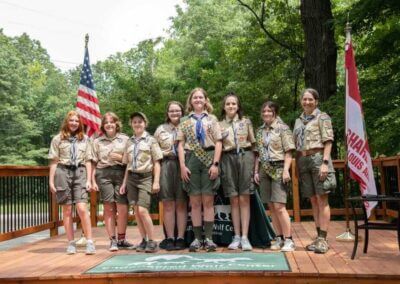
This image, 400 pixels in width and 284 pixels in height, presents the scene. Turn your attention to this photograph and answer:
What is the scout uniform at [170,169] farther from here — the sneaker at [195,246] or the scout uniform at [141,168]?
the sneaker at [195,246]

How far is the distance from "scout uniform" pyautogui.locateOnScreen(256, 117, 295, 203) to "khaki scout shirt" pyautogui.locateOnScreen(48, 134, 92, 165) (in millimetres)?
1837

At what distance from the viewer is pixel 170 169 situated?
18.1 feet

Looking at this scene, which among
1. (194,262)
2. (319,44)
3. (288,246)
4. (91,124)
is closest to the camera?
(194,262)

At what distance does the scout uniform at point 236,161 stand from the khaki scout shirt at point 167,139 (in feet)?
1.78

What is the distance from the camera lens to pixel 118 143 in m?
5.70

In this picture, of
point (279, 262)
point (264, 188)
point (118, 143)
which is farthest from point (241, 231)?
point (118, 143)

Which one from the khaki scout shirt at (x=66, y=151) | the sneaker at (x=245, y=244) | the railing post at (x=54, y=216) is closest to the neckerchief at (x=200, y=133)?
the sneaker at (x=245, y=244)

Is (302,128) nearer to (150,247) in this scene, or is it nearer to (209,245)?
A: (209,245)

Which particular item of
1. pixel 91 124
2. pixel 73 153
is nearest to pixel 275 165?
pixel 73 153

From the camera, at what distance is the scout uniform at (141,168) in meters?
5.45

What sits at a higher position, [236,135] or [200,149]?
[236,135]

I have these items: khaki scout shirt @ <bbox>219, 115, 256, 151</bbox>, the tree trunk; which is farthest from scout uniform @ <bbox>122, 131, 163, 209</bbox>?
the tree trunk

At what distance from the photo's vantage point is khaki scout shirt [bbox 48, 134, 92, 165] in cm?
550

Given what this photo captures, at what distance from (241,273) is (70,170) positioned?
234 cm
